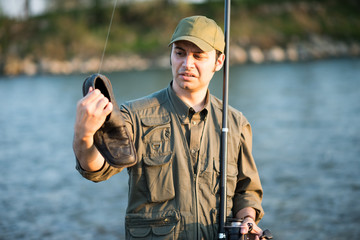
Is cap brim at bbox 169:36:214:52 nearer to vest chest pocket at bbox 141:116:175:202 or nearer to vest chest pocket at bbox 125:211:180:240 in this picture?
vest chest pocket at bbox 141:116:175:202

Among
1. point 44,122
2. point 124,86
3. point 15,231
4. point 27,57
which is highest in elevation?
point 27,57

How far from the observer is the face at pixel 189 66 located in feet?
9.54

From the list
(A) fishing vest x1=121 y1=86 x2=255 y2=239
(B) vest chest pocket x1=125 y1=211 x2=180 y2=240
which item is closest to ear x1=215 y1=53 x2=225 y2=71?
(A) fishing vest x1=121 y1=86 x2=255 y2=239

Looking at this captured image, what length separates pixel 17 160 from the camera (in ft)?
45.3

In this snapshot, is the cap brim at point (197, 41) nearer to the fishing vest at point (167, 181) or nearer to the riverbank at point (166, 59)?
the fishing vest at point (167, 181)

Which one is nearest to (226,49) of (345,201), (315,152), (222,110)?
(222,110)

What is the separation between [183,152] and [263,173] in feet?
29.2

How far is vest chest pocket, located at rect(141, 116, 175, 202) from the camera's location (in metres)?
2.82

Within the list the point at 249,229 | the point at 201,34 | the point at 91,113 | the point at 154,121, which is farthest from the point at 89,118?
the point at 249,229

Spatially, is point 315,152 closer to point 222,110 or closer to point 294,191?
point 294,191

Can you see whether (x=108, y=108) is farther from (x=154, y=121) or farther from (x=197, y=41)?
(x=197, y=41)

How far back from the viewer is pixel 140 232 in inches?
111

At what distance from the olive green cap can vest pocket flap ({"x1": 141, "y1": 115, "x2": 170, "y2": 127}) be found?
451mm

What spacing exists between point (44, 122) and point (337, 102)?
12.8 m
